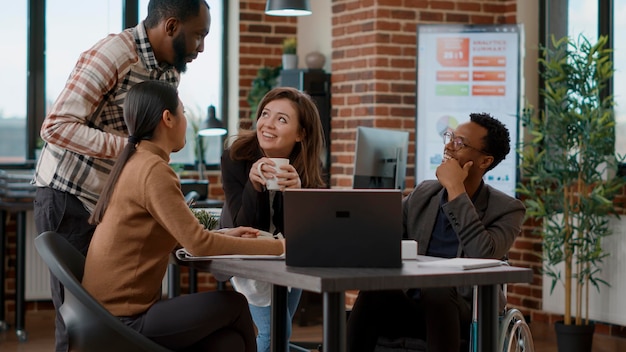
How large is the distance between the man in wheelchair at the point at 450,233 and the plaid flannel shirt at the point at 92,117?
964 millimetres

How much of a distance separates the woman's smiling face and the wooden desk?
2.89ft

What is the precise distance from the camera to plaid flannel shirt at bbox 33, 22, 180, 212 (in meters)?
3.03

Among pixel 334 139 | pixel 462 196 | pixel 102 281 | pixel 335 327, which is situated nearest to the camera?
pixel 335 327

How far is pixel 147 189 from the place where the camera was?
8.87ft

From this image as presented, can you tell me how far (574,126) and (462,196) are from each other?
2413mm

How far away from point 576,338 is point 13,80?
4136mm

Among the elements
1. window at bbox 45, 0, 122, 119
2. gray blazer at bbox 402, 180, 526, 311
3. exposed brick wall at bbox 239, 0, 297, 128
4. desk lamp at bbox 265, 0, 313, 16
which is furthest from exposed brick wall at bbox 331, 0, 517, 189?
gray blazer at bbox 402, 180, 526, 311

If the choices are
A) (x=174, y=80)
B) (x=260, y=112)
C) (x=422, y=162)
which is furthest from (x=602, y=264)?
(x=174, y=80)

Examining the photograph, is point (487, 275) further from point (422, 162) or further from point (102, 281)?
point (422, 162)

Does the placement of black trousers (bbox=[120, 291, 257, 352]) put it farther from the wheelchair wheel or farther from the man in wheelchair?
the wheelchair wheel

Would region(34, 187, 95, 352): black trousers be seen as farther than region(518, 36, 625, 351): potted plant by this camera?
No

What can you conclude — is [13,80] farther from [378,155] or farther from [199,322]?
[199,322]

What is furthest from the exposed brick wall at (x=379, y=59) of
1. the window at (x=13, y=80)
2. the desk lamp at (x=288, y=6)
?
the window at (x=13, y=80)

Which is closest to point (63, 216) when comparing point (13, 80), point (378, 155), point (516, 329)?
point (516, 329)
